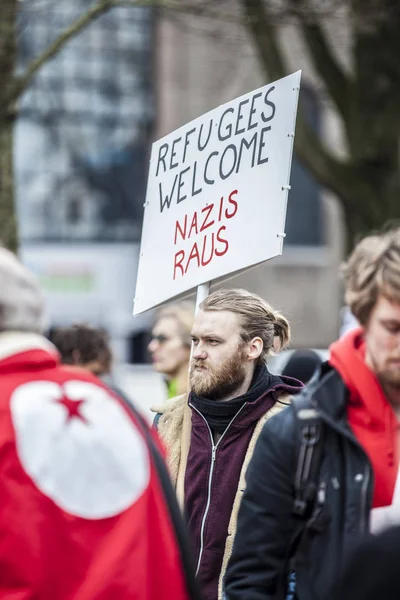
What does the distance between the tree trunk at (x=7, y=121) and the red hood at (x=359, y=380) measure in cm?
676

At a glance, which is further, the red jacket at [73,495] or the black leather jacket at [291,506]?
the black leather jacket at [291,506]

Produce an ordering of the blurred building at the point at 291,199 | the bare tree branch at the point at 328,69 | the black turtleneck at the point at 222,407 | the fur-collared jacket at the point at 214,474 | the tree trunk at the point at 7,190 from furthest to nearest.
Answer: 1. the blurred building at the point at 291,199
2. the bare tree branch at the point at 328,69
3. the tree trunk at the point at 7,190
4. the black turtleneck at the point at 222,407
5. the fur-collared jacket at the point at 214,474

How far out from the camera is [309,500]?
270cm

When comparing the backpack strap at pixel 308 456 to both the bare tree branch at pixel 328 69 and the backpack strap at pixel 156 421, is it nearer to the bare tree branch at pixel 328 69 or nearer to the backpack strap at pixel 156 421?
the backpack strap at pixel 156 421

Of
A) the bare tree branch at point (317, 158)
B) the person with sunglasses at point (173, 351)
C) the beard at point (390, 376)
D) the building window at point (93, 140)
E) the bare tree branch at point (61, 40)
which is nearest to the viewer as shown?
the beard at point (390, 376)

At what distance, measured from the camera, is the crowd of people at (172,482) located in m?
2.28

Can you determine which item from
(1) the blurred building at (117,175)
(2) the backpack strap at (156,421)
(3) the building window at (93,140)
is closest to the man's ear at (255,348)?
(2) the backpack strap at (156,421)

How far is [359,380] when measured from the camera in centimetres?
275

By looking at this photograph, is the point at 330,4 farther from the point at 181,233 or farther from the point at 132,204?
the point at 132,204

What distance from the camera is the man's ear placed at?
4.12 meters

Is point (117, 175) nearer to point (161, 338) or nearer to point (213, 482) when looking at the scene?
point (161, 338)

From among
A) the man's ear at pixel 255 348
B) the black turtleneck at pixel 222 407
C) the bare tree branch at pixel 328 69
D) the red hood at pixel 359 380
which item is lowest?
the black turtleneck at pixel 222 407

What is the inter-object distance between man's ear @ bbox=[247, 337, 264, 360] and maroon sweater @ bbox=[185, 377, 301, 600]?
0.53 ft

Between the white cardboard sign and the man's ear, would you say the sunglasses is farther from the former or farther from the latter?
the man's ear
